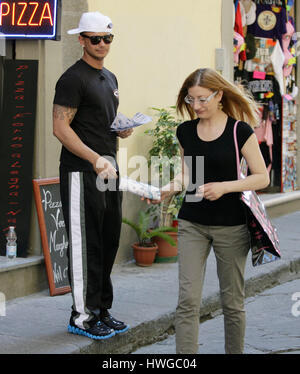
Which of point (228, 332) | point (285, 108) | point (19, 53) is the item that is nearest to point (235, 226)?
point (228, 332)

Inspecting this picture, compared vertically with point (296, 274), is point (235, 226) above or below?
above

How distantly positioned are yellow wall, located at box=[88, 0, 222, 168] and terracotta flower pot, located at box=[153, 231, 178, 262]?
91 cm

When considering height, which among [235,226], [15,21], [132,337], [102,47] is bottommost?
[132,337]

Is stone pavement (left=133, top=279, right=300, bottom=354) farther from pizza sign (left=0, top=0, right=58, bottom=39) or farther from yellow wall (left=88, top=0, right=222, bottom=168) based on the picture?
pizza sign (left=0, top=0, right=58, bottom=39)

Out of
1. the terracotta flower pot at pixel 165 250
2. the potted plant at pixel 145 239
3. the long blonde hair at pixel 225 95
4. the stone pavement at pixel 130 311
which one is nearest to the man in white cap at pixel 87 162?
the stone pavement at pixel 130 311

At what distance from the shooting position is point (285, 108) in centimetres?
1197

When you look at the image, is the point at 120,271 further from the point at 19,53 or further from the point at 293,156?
the point at 293,156

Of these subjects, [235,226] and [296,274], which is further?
[296,274]

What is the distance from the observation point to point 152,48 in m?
8.09

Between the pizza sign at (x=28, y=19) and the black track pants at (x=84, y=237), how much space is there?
73.0 inches

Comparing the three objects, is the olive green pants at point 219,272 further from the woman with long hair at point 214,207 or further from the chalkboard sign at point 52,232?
the chalkboard sign at point 52,232

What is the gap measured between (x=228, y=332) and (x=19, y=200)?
2628 mm

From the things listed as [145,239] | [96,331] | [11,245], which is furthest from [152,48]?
[96,331]
